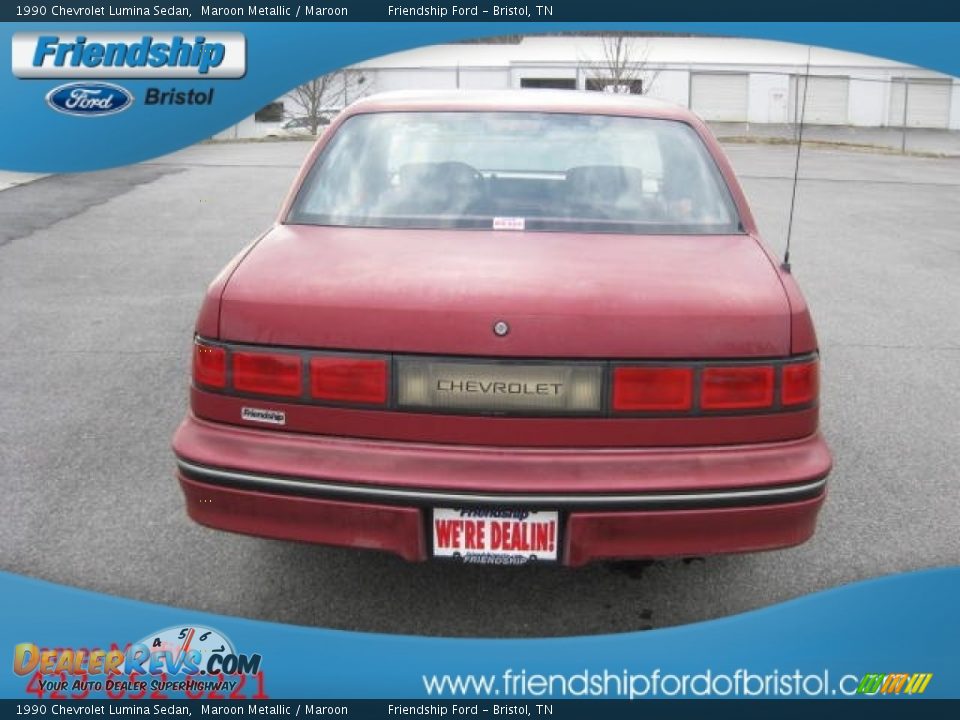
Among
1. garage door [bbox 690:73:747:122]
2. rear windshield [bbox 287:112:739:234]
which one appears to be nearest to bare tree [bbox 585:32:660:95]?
garage door [bbox 690:73:747:122]

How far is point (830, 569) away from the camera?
3418 millimetres

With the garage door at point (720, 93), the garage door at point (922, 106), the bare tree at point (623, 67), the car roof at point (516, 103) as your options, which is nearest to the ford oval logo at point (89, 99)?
the car roof at point (516, 103)

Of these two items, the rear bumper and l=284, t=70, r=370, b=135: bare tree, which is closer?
the rear bumper

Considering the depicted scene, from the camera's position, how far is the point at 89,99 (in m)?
8.61

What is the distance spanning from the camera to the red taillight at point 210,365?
2.75 metres

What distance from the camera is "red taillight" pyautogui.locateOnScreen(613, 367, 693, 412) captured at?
2609mm

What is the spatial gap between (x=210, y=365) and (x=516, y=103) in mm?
1690

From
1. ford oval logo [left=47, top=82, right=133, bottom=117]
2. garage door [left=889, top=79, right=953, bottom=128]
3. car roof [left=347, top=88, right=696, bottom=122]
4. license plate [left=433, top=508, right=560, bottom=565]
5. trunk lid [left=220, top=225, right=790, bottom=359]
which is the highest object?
car roof [left=347, top=88, right=696, bottom=122]

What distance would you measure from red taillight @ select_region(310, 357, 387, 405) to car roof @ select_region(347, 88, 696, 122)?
58.5 inches

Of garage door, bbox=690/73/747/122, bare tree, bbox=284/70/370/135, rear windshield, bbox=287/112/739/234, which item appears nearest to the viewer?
rear windshield, bbox=287/112/739/234

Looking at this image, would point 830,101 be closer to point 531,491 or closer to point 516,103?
point 516,103

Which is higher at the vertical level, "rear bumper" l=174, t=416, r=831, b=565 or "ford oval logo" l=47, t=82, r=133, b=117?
"ford oval logo" l=47, t=82, r=133, b=117

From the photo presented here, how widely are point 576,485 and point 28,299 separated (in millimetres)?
5841

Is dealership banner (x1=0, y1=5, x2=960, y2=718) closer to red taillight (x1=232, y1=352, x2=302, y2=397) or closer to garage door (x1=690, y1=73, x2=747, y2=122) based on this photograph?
red taillight (x1=232, y1=352, x2=302, y2=397)
